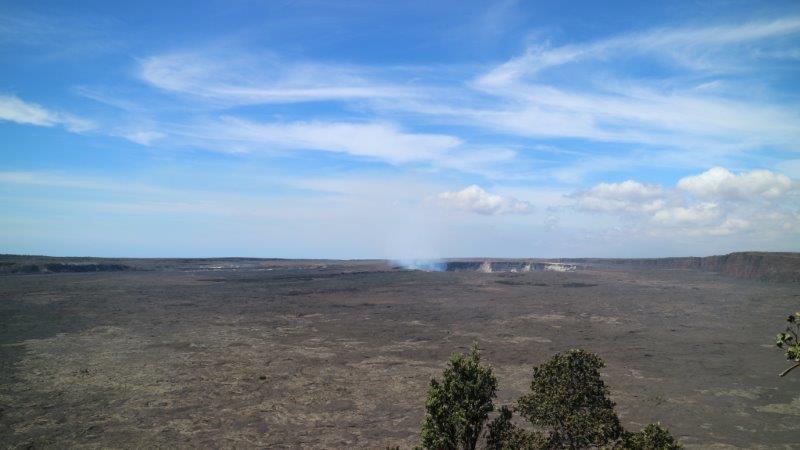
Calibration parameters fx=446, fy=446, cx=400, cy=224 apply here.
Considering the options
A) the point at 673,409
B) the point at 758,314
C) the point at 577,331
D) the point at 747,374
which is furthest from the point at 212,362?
the point at 758,314

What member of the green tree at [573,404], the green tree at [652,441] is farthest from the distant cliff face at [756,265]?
the green tree at [652,441]

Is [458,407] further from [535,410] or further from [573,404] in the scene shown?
[573,404]

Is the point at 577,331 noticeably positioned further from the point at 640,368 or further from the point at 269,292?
the point at 269,292

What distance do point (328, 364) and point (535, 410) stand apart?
18.5 meters

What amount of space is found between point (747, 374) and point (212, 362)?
101 feet

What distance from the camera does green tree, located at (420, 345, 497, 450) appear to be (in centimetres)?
906

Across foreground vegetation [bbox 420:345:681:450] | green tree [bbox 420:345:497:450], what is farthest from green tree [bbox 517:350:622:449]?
green tree [bbox 420:345:497:450]

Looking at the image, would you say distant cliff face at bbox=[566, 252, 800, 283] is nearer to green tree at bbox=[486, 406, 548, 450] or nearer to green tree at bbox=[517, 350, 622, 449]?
green tree at bbox=[517, 350, 622, 449]

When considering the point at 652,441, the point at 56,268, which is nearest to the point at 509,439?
the point at 652,441

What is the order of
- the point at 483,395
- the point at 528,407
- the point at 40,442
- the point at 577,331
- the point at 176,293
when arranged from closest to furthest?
the point at 483,395
the point at 528,407
the point at 40,442
the point at 577,331
the point at 176,293

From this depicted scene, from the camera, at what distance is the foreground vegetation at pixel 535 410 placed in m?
9.07

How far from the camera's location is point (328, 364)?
2656 centimetres

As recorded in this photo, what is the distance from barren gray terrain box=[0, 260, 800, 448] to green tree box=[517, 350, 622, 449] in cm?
752

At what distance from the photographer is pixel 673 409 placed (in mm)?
19625
